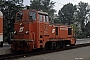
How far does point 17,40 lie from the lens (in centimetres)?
1711

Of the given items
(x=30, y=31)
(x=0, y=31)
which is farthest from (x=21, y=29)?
(x=0, y=31)

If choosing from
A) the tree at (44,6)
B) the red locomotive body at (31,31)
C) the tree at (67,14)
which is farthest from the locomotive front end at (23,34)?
the tree at (67,14)

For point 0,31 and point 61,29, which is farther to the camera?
point 61,29

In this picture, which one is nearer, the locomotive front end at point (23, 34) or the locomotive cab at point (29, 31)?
the locomotive front end at point (23, 34)

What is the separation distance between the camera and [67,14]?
95.4 metres

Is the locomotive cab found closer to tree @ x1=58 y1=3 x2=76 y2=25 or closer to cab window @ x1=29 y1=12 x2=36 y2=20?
cab window @ x1=29 y1=12 x2=36 y2=20

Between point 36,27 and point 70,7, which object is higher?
point 70,7

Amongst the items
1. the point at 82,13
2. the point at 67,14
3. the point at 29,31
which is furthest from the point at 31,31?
the point at 82,13

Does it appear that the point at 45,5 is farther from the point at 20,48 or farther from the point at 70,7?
the point at 20,48

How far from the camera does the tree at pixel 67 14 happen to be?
89.9m

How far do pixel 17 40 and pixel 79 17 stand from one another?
280 feet

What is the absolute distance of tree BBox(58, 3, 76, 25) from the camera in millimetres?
89938

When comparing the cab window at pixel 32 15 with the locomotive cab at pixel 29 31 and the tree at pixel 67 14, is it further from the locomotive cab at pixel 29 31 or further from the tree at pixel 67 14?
the tree at pixel 67 14

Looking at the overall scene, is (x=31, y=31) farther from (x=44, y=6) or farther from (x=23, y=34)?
(x=44, y=6)
